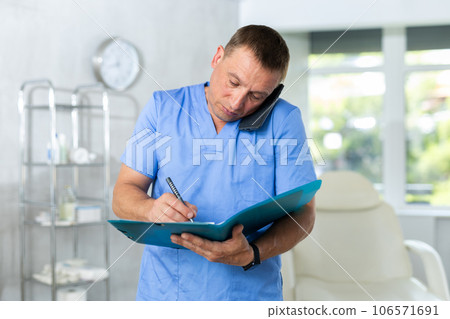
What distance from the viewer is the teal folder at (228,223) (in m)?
0.45

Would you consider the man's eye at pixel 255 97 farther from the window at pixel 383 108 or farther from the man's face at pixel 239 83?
the window at pixel 383 108

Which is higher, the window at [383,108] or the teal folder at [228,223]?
the window at [383,108]

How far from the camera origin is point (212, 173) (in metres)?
0.60

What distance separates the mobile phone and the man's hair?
5 cm

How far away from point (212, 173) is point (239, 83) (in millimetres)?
121

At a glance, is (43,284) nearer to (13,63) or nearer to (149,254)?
(13,63)

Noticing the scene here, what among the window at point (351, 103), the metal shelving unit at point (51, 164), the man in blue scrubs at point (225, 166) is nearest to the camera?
the man in blue scrubs at point (225, 166)

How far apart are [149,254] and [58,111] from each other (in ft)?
2.54

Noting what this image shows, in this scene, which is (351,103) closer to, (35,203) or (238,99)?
(35,203)

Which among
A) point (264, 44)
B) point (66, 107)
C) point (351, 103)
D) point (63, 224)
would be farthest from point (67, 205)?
point (351, 103)

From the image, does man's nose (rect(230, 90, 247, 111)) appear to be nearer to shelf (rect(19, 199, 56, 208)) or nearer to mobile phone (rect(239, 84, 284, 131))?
mobile phone (rect(239, 84, 284, 131))

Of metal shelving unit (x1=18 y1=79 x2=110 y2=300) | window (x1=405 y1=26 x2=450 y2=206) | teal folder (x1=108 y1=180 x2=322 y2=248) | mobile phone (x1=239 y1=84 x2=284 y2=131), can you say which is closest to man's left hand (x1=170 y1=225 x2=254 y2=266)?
teal folder (x1=108 y1=180 x2=322 y2=248)

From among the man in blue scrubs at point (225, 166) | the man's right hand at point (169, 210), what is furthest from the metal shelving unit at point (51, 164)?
the man's right hand at point (169, 210)

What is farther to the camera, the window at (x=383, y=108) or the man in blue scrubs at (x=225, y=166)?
the window at (x=383, y=108)
